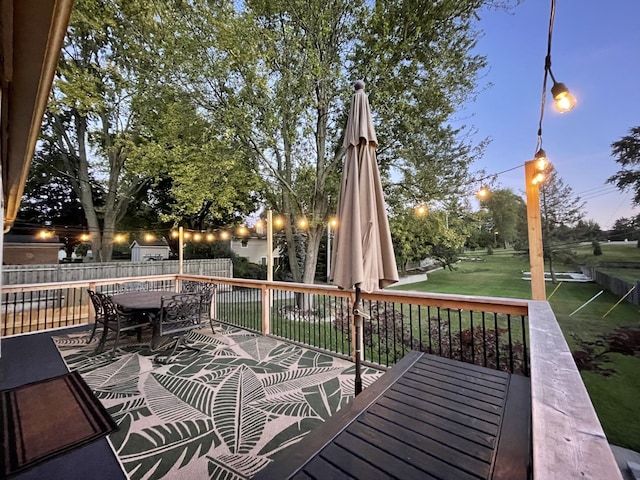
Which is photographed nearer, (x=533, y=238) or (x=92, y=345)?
(x=533, y=238)

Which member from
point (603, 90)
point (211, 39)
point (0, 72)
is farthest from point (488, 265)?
point (0, 72)

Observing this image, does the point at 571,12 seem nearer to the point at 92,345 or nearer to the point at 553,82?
the point at 553,82

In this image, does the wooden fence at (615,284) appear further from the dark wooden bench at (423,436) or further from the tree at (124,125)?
the tree at (124,125)

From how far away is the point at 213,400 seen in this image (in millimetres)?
2670

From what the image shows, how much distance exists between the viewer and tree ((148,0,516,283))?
243 inches

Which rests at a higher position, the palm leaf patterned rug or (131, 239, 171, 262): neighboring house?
(131, 239, 171, 262): neighboring house

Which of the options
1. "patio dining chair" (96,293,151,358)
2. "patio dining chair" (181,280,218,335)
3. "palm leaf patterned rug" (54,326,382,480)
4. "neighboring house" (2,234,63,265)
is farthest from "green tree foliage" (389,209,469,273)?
"neighboring house" (2,234,63,265)

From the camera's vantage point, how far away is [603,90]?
6492 millimetres

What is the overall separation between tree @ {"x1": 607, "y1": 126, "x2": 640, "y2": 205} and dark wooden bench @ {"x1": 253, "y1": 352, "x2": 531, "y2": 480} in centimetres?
800

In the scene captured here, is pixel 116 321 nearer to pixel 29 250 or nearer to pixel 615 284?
pixel 615 284

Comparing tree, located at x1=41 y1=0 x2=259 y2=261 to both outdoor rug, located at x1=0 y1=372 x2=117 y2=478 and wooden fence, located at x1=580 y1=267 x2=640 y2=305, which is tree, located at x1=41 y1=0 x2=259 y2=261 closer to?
outdoor rug, located at x1=0 y1=372 x2=117 y2=478

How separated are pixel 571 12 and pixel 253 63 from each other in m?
6.33

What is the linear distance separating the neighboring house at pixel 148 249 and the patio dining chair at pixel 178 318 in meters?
20.4

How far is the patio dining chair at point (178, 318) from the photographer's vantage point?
381 centimetres
